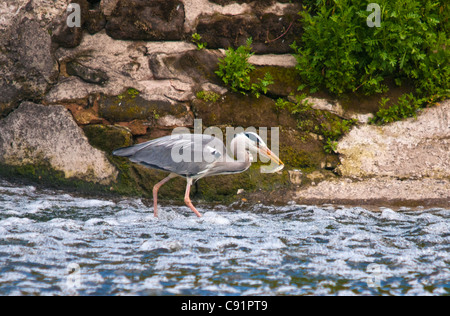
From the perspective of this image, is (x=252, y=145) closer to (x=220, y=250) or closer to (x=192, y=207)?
(x=192, y=207)

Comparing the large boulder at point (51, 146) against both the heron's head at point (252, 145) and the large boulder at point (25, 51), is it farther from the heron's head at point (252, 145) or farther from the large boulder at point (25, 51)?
the heron's head at point (252, 145)

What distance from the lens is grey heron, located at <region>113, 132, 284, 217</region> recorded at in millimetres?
5902

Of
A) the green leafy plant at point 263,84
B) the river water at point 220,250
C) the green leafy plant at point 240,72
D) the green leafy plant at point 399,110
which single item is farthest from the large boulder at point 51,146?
the green leafy plant at point 399,110

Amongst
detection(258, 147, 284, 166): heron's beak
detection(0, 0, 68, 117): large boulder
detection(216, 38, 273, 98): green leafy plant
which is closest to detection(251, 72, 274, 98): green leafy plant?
detection(216, 38, 273, 98): green leafy plant

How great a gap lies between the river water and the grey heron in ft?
1.48

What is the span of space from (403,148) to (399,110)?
0.46 m

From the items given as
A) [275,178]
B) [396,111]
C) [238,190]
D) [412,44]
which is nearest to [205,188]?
[238,190]

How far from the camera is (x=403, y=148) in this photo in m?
6.41

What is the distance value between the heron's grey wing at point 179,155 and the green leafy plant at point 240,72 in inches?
37.7

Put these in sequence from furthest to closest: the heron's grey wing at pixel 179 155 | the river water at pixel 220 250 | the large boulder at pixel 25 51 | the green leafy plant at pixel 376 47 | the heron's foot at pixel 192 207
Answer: the large boulder at pixel 25 51 → the green leafy plant at pixel 376 47 → the heron's grey wing at pixel 179 155 → the heron's foot at pixel 192 207 → the river water at pixel 220 250

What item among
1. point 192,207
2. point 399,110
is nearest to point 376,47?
point 399,110

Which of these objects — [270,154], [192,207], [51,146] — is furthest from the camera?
[51,146]

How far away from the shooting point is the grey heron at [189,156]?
5.90m

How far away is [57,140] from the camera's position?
21.5ft
